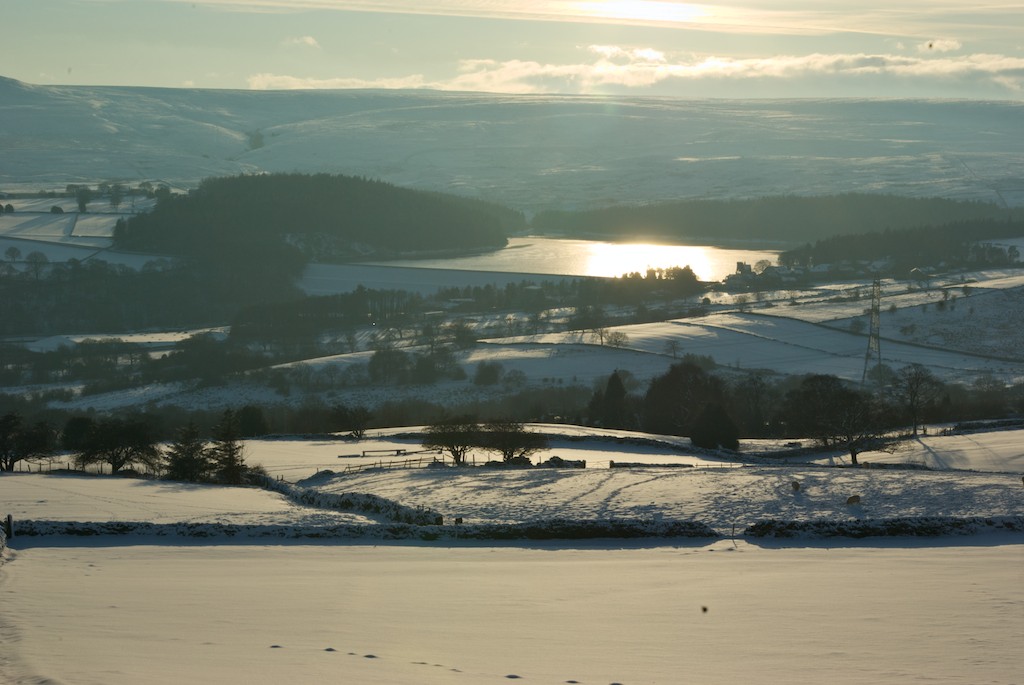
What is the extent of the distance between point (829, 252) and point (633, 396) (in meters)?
69.1

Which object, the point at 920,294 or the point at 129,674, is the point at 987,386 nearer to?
the point at 920,294

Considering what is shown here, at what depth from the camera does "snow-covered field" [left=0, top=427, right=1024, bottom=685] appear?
38.8 feet

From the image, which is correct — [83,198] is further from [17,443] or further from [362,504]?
[362,504]

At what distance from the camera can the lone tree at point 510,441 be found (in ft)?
113

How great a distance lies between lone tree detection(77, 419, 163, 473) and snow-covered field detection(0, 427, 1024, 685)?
19.1 ft

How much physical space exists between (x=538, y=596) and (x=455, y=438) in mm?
19352

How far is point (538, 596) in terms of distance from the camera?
51.2 feet

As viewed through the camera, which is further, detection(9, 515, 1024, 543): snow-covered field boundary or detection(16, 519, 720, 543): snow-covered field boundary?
detection(16, 519, 720, 543): snow-covered field boundary

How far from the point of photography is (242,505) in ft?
80.4

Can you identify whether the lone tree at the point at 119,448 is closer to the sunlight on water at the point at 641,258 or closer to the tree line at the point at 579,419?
the tree line at the point at 579,419

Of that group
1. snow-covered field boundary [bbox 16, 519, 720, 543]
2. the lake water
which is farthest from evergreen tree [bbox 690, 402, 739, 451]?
the lake water

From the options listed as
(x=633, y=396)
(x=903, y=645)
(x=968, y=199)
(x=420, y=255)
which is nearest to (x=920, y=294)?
(x=633, y=396)

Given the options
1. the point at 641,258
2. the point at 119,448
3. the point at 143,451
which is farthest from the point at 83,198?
the point at 143,451

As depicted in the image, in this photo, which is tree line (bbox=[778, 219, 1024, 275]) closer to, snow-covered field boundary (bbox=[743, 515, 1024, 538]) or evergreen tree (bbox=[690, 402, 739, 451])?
evergreen tree (bbox=[690, 402, 739, 451])
